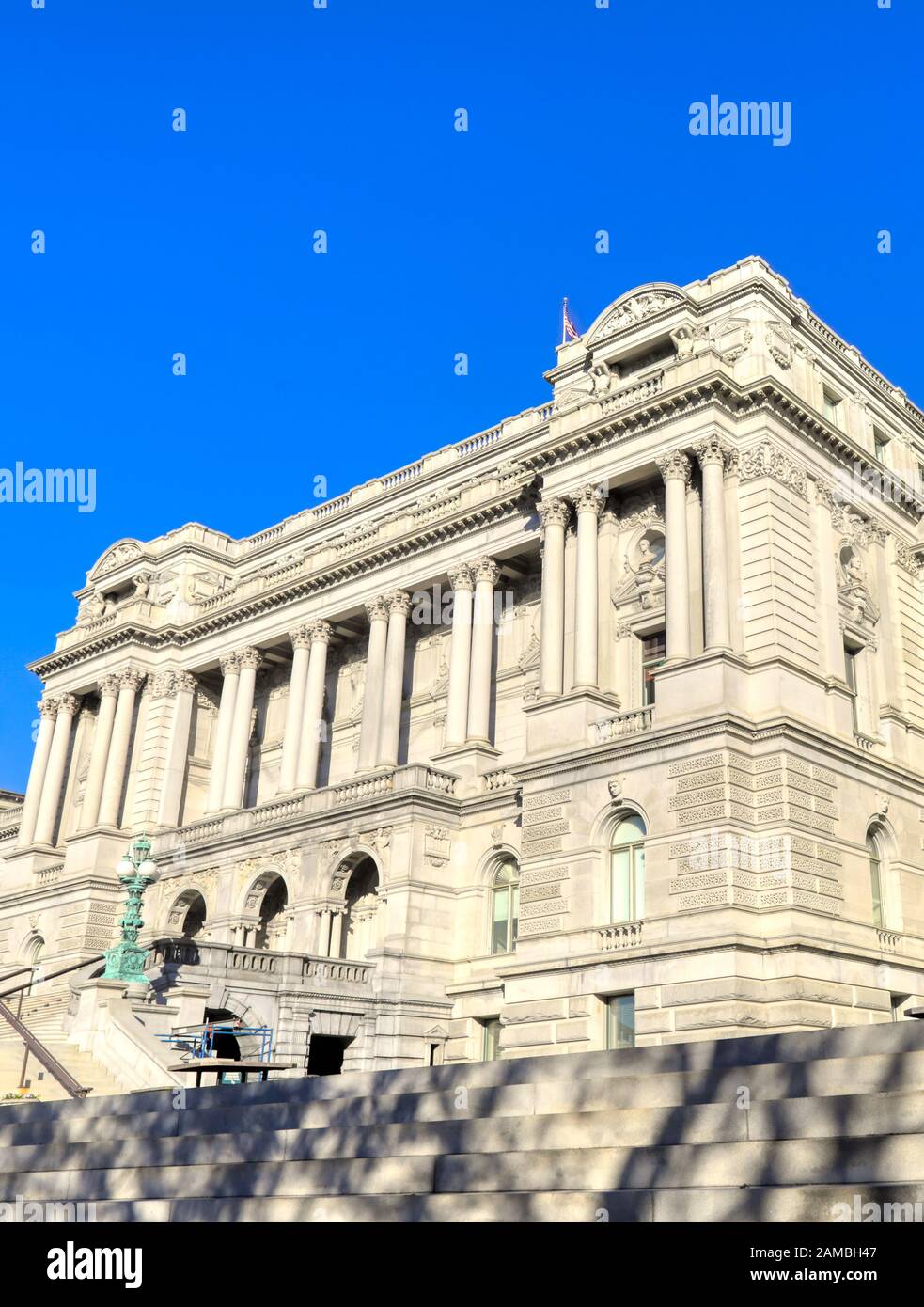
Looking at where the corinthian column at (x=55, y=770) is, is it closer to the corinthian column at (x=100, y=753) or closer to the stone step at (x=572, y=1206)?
the corinthian column at (x=100, y=753)

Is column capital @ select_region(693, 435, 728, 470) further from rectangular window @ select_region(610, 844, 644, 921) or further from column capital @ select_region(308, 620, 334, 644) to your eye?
column capital @ select_region(308, 620, 334, 644)

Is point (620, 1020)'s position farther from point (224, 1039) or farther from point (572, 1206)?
point (572, 1206)

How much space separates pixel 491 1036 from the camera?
36.7 m

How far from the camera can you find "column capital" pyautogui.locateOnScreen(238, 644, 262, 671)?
51094 millimetres

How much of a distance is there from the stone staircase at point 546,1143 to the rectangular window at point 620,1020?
13547 millimetres

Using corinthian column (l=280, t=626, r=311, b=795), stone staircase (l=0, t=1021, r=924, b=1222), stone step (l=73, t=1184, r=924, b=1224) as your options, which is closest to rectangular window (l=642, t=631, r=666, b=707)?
corinthian column (l=280, t=626, r=311, b=795)

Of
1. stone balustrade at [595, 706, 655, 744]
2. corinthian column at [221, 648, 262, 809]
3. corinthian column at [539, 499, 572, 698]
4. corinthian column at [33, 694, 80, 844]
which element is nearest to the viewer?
stone balustrade at [595, 706, 655, 744]

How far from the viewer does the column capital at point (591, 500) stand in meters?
37.2

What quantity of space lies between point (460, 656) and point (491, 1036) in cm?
1277

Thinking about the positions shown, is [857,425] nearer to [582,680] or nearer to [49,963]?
[582,680]

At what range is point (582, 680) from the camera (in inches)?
1382


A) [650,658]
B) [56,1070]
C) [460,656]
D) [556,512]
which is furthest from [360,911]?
[56,1070]

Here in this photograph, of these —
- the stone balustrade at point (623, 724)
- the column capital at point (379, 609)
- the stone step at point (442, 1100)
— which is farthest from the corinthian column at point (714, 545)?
the stone step at point (442, 1100)

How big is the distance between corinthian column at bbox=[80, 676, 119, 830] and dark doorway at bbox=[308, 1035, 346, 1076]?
18.9 metres
